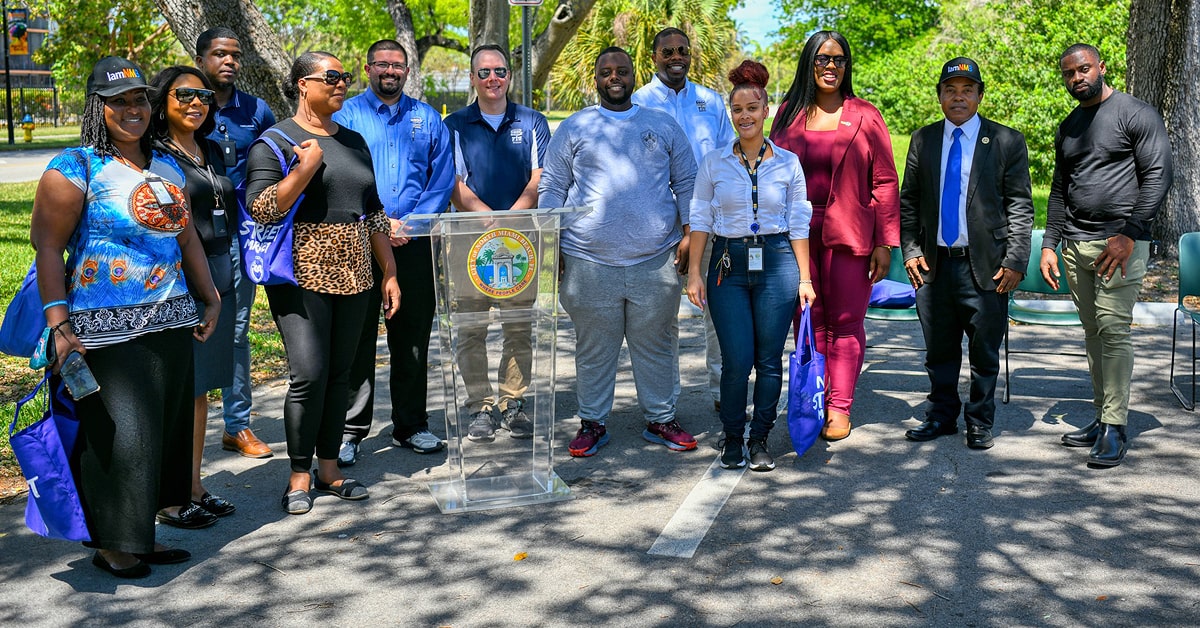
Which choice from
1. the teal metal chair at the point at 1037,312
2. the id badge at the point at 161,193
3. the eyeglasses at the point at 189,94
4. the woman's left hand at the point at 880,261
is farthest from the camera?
the teal metal chair at the point at 1037,312

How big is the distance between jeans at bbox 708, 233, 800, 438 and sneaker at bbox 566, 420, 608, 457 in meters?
0.74

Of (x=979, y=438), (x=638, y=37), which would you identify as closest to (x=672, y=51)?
(x=979, y=438)

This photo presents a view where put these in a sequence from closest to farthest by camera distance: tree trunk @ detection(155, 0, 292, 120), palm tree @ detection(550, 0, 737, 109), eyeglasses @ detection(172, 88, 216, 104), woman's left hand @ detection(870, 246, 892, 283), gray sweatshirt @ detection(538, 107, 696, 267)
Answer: eyeglasses @ detection(172, 88, 216, 104) → gray sweatshirt @ detection(538, 107, 696, 267) → woman's left hand @ detection(870, 246, 892, 283) → tree trunk @ detection(155, 0, 292, 120) → palm tree @ detection(550, 0, 737, 109)

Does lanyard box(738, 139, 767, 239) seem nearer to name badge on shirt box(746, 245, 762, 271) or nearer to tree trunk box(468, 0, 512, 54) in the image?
name badge on shirt box(746, 245, 762, 271)

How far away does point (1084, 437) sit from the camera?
6230 mm

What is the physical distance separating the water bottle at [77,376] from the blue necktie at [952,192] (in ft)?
13.8

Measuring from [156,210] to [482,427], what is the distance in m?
1.86

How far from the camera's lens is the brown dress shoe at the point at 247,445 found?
6.31 meters

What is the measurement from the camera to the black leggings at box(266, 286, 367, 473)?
5273 millimetres

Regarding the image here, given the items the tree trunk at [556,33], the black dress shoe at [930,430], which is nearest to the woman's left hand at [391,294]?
the black dress shoe at [930,430]

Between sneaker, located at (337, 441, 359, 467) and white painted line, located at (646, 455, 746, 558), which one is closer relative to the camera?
white painted line, located at (646, 455, 746, 558)

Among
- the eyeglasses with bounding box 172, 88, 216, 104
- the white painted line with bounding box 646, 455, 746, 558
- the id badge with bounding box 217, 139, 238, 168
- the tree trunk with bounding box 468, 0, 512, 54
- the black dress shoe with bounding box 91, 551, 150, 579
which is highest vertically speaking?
the tree trunk with bounding box 468, 0, 512, 54

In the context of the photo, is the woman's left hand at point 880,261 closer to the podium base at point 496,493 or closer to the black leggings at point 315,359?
the podium base at point 496,493

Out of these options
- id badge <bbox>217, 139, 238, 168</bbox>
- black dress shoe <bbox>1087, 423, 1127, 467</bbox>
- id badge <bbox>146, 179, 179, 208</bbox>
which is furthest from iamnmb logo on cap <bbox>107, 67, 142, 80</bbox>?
black dress shoe <bbox>1087, 423, 1127, 467</bbox>
